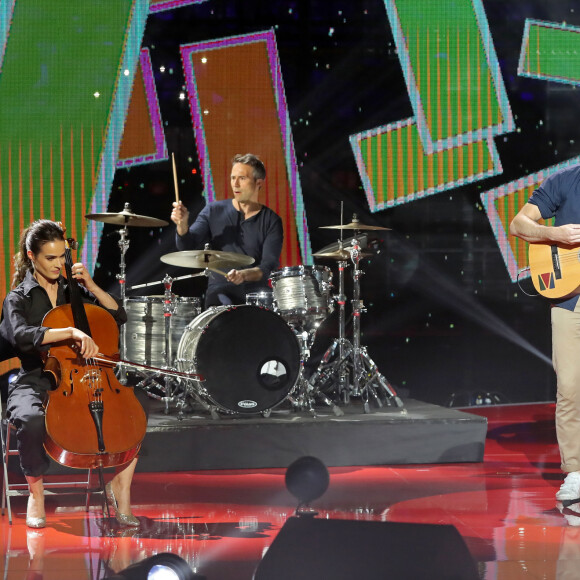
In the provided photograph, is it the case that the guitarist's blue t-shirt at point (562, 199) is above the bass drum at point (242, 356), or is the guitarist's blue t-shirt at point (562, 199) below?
above

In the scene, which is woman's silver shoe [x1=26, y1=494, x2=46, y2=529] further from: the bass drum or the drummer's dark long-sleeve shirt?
the drummer's dark long-sleeve shirt

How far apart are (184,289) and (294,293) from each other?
55.2 inches

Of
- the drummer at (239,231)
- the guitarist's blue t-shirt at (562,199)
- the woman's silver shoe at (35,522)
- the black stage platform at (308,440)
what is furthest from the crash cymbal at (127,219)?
the guitarist's blue t-shirt at (562,199)

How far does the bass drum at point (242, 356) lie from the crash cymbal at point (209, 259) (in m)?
0.25

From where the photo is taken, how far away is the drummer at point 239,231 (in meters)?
5.04

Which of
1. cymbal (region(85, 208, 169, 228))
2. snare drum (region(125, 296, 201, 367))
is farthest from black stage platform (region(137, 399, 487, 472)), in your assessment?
cymbal (region(85, 208, 169, 228))

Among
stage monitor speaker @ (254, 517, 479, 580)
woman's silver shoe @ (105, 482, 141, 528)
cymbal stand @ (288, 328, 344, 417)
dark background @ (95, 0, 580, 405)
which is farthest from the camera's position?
dark background @ (95, 0, 580, 405)

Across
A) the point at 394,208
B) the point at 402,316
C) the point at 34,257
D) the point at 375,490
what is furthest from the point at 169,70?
the point at 375,490

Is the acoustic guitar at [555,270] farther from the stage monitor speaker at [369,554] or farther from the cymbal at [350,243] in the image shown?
the cymbal at [350,243]

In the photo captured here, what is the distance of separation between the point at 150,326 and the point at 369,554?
2844 millimetres

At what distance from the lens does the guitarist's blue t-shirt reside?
11.8ft

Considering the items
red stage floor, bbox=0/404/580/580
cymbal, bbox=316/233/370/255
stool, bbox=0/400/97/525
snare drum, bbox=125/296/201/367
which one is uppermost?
cymbal, bbox=316/233/370/255

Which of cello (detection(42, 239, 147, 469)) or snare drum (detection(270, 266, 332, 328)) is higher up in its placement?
snare drum (detection(270, 266, 332, 328))

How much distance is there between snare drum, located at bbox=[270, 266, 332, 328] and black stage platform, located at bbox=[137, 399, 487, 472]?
58cm
